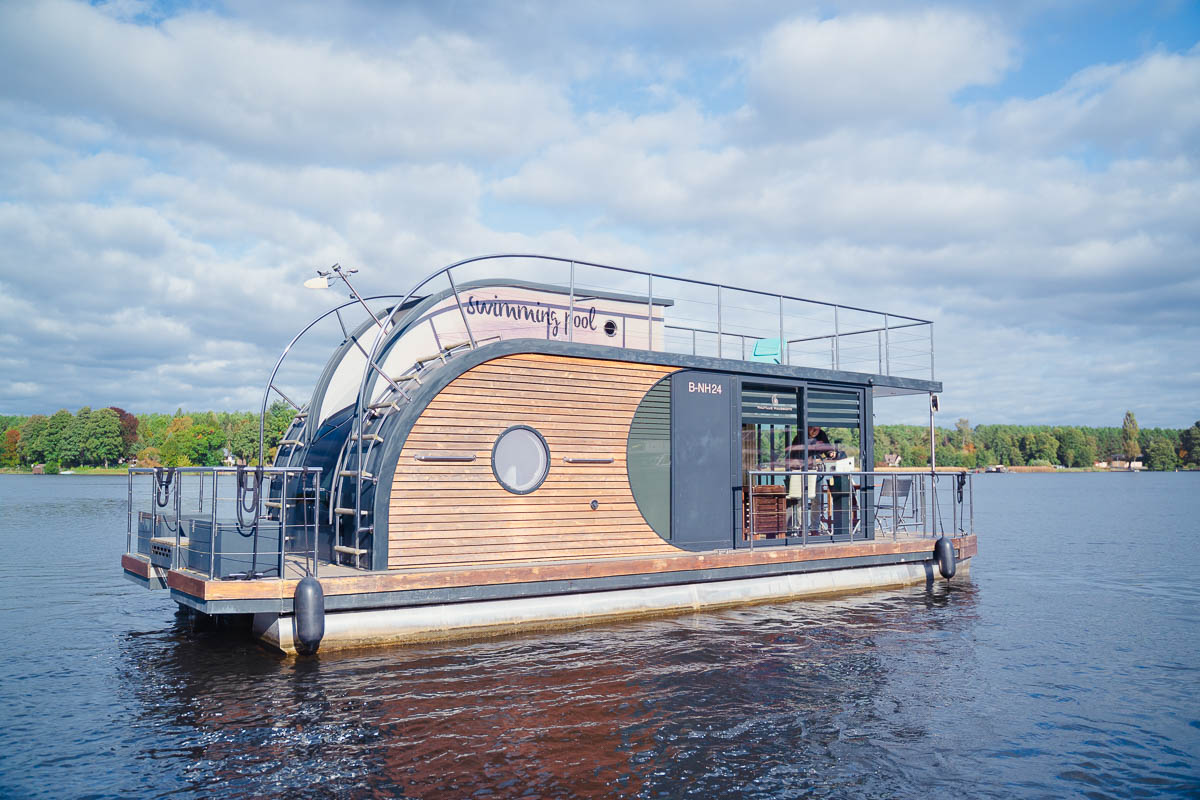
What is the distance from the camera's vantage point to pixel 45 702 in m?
9.00

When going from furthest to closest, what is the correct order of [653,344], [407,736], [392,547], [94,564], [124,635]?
[94,564]
[653,344]
[124,635]
[392,547]
[407,736]

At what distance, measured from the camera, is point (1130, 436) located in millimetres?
139750

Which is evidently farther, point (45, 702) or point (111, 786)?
point (45, 702)

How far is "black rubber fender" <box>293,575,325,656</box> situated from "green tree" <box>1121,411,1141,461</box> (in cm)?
15651

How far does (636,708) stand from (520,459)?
13.6 feet

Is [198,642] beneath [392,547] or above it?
beneath

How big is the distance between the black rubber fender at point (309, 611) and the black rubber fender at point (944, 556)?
39.5 feet

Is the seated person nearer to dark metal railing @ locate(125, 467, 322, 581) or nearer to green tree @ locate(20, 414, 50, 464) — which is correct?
dark metal railing @ locate(125, 467, 322, 581)

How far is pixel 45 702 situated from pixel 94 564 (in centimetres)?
1315

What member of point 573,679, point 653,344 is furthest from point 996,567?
point 573,679

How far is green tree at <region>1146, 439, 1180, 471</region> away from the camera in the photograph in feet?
460

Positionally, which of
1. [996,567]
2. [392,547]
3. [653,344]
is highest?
[653,344]

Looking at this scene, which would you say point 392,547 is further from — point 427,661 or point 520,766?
point 520,766

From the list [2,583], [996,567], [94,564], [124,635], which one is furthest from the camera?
[996,567]
